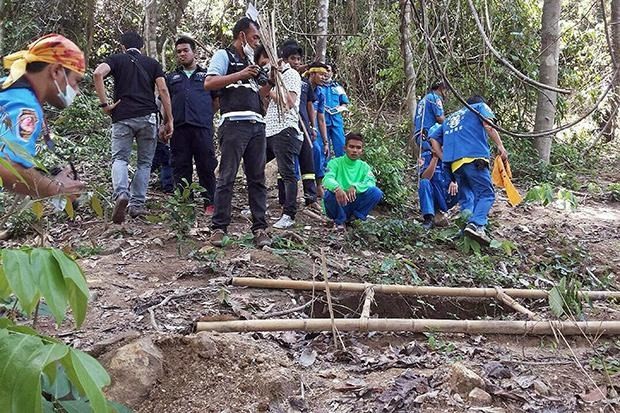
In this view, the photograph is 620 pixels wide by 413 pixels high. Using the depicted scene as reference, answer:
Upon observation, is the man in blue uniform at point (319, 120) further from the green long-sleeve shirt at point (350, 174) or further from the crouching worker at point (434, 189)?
the crouching worker at point (434, 189)

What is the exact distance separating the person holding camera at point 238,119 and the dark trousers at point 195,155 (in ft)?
4.08

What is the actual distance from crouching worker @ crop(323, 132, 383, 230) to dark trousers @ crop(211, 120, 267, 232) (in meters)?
1.09

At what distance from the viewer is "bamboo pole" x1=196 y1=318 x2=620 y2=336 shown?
329 centimetres

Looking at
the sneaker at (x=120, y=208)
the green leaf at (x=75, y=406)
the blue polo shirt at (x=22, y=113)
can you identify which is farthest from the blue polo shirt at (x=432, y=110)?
the green leaf at (x=75, y=406)

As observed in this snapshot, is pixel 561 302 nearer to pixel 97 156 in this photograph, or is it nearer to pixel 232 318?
pixel 232 318

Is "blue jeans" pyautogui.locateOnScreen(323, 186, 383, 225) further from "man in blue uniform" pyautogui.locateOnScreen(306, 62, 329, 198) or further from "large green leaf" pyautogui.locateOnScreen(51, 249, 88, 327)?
"large green leaf" pyautogui.locateOnScreen(51, 249, 88, 327)

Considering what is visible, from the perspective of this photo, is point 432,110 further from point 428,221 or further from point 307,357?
point 307,357

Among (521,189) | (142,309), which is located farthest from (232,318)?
(521,189)

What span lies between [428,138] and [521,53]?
17.9ft

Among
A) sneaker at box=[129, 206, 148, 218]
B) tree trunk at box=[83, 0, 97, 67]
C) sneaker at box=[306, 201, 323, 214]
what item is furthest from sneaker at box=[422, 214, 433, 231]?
tree trunk at box=[83, 0, 97, 67]

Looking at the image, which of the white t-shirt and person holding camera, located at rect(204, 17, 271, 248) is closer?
person holding camera, located at rect(204, 17, 271, 248)

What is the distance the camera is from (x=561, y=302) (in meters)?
3.57

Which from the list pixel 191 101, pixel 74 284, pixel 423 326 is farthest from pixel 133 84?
pixel 74 284

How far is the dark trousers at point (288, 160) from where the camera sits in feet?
19.5
